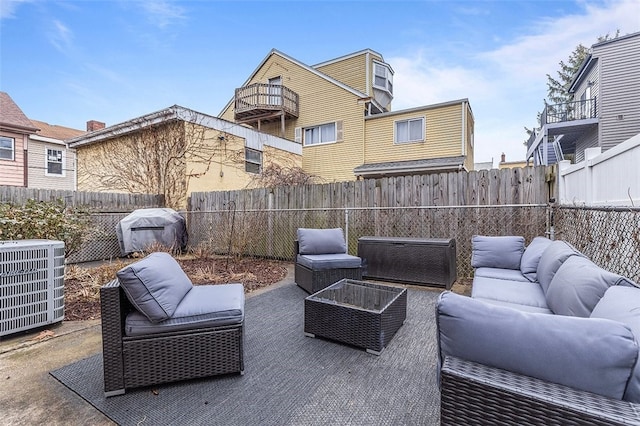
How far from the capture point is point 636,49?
33.6ft

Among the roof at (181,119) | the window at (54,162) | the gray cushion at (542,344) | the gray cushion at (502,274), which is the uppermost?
the roof at (181,119)

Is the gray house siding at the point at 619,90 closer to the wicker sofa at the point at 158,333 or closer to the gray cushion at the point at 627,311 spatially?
the gray cushion at the point at 627,311

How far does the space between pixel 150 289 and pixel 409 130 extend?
11098 mm

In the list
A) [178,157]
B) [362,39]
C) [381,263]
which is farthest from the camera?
[362,39]

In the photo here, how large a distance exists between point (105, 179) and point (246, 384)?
11341 millimetres

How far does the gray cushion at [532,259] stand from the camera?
3445 millimetres

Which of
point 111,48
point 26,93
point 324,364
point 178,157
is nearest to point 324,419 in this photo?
point 324,364

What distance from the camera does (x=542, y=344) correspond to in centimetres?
112

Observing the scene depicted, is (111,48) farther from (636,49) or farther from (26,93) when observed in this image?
(636,49)

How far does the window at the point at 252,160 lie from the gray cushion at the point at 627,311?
10.2m

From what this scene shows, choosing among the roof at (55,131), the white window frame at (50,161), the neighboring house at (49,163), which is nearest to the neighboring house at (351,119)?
the neighboring house at (49,163)

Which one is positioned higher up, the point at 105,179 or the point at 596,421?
the point at 105,179

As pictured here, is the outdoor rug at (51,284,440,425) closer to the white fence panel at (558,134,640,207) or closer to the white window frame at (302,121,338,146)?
the white fence panel at (558,134,640,207)

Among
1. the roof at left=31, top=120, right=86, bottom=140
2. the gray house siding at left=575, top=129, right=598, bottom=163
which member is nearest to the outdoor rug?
the gray house siding at left=575, top=129, right=598, bottom=163
